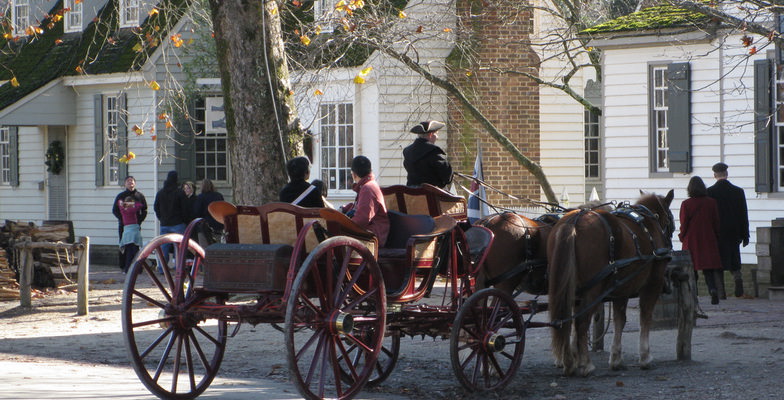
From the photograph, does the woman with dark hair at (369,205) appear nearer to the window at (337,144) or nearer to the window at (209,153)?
the window at (337,144)

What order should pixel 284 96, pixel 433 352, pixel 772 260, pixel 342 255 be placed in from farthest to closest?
pixel 772 260, pixel 284 96, pixel 433 352, pixel 342 255

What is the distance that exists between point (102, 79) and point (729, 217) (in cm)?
1601

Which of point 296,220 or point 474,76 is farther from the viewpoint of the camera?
point 474,76

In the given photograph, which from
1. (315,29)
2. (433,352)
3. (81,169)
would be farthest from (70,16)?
(433,352)

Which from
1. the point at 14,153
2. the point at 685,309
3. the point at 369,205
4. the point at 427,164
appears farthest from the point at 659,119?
the point at 14,153

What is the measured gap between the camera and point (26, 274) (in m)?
16.8

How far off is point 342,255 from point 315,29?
1046 centimetres

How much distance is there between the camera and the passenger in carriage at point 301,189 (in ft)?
30.8

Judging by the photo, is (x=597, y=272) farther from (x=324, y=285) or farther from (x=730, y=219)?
(x=730, y=219)

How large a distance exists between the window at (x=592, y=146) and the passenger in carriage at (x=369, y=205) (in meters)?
27.2

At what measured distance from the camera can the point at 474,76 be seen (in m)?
23.2

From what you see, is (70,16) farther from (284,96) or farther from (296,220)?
(296,220)

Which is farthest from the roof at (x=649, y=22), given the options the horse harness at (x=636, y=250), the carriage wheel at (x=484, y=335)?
the carriage wheel at (x=484, y=335)

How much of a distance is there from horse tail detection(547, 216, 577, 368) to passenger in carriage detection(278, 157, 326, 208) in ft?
6.90
